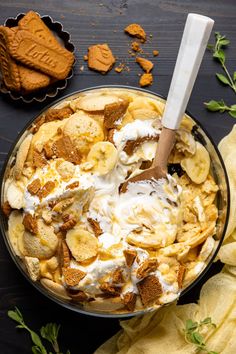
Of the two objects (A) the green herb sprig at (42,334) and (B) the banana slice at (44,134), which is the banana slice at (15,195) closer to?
(B) the banana slice at (44,134)

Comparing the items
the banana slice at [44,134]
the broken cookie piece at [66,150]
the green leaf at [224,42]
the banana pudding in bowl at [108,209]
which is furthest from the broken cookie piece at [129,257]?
the green leaf at [224,42]

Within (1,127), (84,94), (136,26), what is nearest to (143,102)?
(84,94)

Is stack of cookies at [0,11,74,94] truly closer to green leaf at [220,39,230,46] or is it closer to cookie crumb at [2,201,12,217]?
cookie crumb at [2,201,12,217]

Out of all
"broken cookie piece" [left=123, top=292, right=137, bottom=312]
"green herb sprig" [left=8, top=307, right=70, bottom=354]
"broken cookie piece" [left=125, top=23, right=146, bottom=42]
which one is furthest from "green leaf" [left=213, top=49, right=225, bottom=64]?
"green herb sprig" [left=8, top=307, right=70, bottom=354]

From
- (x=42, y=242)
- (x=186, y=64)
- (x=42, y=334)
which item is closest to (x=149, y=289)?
(x=42, y=242)

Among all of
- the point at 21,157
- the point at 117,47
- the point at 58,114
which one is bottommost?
the point at 21,157

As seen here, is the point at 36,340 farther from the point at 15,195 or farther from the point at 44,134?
the point at 44,134

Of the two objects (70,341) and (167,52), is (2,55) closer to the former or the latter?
(167,52)
